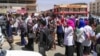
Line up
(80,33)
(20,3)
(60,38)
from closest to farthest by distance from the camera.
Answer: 1. (80,33)
2. (60,38)
3. (20,3)

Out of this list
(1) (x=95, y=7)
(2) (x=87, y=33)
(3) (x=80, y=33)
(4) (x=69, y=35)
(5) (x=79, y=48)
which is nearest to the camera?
(2) (x=87, y=33)

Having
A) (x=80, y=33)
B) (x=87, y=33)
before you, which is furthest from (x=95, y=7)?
(x=87, y=33)

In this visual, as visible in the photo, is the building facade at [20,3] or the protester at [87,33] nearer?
the protester at [87,33]

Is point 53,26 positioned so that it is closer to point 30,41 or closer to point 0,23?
point 30,41

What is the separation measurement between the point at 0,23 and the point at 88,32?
750 centimetres

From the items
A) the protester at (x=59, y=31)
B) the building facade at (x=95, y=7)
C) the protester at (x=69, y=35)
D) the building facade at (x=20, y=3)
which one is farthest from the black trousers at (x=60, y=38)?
the building facade at (x=95, y=7)

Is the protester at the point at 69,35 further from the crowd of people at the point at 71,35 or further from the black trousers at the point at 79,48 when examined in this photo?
the black trousers at the point at 79,48

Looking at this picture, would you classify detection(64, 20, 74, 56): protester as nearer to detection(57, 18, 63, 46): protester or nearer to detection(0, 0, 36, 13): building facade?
detection(57, 18, 63, 46): protester

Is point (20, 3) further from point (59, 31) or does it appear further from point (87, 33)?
point (87, 33)

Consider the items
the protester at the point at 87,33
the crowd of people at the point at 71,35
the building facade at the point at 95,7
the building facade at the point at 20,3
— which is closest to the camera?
the crowd of people at the point at 71,35

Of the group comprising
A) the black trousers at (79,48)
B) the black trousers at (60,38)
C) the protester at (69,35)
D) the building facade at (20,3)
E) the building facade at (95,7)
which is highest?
the protester at (69,35)

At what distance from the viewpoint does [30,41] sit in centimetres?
1177

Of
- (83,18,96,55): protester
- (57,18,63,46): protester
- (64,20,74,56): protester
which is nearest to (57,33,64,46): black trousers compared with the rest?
(57,18,63,46): protester

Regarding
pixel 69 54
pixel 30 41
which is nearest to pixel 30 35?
pixel 30 41
